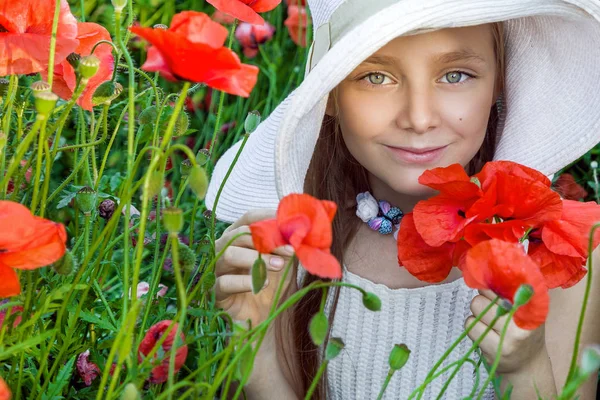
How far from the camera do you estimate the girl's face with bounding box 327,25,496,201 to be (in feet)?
3.81

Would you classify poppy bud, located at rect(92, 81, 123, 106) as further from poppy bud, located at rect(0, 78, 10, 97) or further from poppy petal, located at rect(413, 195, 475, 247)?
poppy petal, located at rect(413, 195, 475, 247)

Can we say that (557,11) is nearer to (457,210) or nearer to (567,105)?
(567,105)

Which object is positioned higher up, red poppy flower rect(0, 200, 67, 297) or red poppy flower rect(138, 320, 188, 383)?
red poppy flower rect(0, 200, 67, 297)

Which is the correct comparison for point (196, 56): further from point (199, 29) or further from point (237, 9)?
point (237, 9)

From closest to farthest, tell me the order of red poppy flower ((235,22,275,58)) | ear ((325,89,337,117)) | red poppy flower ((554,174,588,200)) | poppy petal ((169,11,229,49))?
poppy petal ((169,11,229,49))
ear ((325,89,337,117))
red poppy flower ((554,174,588,200))
red poppy flower ((235,22,275,58))

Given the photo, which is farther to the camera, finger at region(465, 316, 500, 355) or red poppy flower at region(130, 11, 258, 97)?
finger at region(465, 316, 500, 355)

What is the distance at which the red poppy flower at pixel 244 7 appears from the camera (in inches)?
38.0

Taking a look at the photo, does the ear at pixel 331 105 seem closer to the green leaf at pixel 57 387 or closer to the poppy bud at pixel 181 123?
the poppy bud at pixel 181 123

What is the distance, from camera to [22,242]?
0.70m

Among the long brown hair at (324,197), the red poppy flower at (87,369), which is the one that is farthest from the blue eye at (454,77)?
the red poppy flower at (87,369)

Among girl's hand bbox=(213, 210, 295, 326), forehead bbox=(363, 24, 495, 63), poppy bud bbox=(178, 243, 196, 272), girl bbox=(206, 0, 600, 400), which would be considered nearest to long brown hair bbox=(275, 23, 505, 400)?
girl bbox=(206, 0, 600, 400)

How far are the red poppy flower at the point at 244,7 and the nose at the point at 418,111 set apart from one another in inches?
9.0

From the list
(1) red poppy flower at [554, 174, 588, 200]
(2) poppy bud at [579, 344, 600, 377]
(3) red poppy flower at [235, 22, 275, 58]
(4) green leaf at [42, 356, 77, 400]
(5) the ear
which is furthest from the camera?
(3) red poppy flower at [235, 22, 275, 58]

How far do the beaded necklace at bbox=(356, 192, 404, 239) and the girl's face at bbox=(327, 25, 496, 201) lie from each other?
0.12 metres
